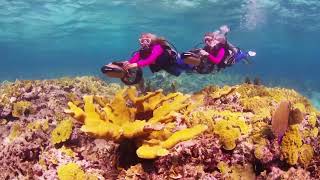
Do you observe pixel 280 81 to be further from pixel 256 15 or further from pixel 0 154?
pixel 0 154

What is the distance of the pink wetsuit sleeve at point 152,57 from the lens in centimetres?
666

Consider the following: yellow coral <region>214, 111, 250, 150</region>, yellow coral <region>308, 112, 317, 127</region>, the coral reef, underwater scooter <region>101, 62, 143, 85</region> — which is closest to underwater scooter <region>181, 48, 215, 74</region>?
underwater scooter <region>101, 62, 143, 85</region>

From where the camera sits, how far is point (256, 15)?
38875mm

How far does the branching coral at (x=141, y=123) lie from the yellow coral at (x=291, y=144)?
1.18 metres

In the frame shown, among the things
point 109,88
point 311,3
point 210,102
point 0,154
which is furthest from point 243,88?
point 311,3

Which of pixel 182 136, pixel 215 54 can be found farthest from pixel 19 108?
pixel 182 136

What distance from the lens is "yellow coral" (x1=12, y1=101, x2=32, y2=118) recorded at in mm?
7504

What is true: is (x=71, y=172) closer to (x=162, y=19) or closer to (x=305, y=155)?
(x=305, y=155)

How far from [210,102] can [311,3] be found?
97.8ft

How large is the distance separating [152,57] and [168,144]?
9.60 ft

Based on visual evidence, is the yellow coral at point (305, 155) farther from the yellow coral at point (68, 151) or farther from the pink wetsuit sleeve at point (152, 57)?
the pink wetsuit sleeve at point (152, 57)

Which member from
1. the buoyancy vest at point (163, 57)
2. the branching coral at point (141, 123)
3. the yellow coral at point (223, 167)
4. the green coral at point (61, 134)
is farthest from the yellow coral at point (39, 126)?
the yellow coral at point (223, 167)

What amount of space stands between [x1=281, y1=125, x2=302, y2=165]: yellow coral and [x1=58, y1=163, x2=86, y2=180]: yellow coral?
2437 mm

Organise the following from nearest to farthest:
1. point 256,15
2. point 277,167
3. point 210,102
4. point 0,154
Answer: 1. point 277,167
2. point 0,154
3. point 210,102
4. point 256,15
